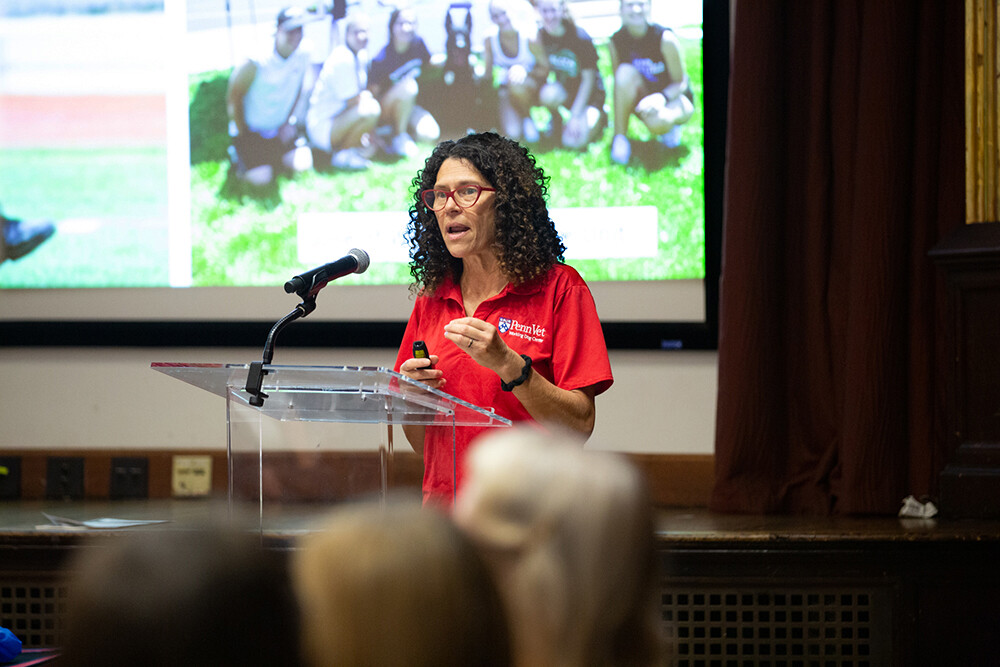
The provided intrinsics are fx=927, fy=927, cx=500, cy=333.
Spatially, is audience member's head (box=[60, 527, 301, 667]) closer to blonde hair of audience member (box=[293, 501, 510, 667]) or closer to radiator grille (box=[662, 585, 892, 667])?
blonde hair of audience member (box=[293, 501, 510, 667])

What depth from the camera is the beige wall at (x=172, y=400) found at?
3000mm

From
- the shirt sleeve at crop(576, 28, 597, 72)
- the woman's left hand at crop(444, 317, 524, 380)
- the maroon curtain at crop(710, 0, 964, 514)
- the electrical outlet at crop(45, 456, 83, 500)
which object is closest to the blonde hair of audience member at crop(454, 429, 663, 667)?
the woman's left hand at crop(444, 317, 524, 380)

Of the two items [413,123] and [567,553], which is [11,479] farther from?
[567,553]

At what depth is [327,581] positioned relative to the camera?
23.9 inches

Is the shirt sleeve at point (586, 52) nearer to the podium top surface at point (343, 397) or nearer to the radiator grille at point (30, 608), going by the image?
the podium top surface at point (343, 397)

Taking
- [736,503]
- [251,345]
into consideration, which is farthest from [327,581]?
[251,345]

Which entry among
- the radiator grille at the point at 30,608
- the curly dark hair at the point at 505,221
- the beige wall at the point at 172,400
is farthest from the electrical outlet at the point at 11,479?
the curly dark hair at the point at 505,221

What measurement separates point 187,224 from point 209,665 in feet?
9.31

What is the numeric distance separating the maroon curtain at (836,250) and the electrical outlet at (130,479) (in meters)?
1.88

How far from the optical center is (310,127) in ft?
10.3

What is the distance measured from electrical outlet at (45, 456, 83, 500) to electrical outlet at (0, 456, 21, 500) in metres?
0.10

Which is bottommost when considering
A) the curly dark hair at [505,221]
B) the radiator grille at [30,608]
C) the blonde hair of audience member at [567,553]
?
the radiator grille at [30,608]

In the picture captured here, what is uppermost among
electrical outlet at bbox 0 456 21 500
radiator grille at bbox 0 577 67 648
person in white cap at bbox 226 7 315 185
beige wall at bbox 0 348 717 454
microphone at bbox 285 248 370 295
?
person in white cap at bbox 226 7 315 185

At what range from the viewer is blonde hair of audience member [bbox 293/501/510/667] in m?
0.58
